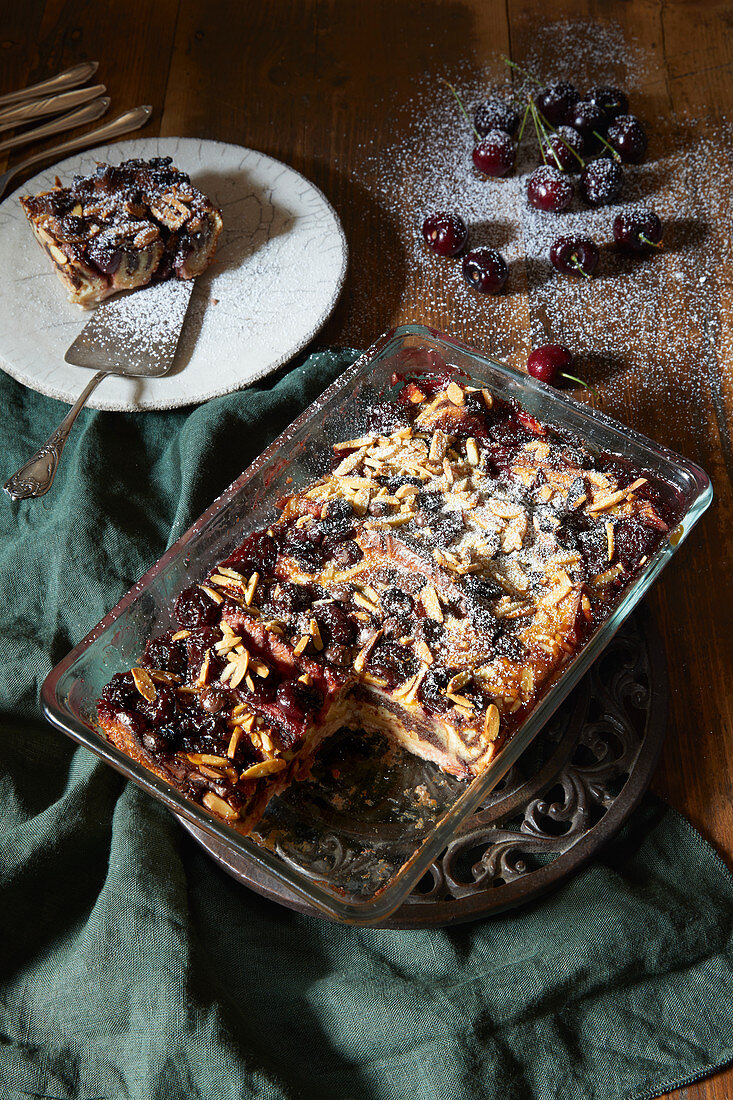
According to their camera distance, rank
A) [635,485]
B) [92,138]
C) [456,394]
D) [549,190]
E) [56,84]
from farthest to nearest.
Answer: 1. [56,84]
2. [92,138]
3. [549,190]
4. [456,394]
5. [635,485]

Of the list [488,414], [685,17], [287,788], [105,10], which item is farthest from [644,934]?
[105,10]

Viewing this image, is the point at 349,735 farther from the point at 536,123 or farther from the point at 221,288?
the point at 536,123

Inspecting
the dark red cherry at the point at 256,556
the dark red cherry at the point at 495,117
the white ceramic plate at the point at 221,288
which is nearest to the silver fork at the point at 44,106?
the white ceramic plate at the point at 221,288

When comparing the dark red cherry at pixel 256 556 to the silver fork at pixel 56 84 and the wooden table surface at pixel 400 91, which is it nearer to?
the wooden table surface at pixel 400 91

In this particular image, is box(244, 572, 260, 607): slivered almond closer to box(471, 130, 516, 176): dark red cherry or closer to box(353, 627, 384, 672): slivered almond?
box(353, 627, 384, 672): slivered almond

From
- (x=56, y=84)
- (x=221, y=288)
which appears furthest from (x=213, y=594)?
(x=56, y=84)
